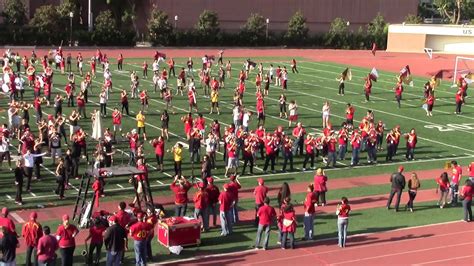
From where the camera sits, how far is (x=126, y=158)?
2597 cm

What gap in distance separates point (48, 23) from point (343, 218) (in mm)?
60183

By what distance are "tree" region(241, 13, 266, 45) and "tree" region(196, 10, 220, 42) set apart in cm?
380

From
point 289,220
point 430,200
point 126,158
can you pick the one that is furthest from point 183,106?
point 289,220

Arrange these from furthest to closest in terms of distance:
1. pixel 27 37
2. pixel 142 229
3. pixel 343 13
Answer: pixel 343 13
pixel 27 37
pixel 142 229

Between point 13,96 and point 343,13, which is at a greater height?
point 343,13

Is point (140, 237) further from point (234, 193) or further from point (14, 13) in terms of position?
point (14, 13)

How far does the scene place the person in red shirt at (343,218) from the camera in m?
16.6

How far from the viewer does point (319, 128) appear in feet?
109

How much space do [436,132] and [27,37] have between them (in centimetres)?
4900

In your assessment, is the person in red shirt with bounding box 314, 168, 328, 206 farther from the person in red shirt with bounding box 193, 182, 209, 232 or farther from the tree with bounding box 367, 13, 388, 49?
the tree with bounding box 367, 13, 388, 49

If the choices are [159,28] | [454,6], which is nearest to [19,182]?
[159,28]

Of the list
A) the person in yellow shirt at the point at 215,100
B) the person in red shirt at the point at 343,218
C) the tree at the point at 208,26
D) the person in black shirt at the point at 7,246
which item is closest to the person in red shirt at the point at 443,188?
the person in red shirt at the point at 343,218

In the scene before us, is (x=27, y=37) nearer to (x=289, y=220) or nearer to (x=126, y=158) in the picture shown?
(x=126, y=158)

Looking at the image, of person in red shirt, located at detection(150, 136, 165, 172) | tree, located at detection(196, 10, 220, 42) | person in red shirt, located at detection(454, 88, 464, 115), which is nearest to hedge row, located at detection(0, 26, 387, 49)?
tree, located at detection(196, 10, 220, 42)
